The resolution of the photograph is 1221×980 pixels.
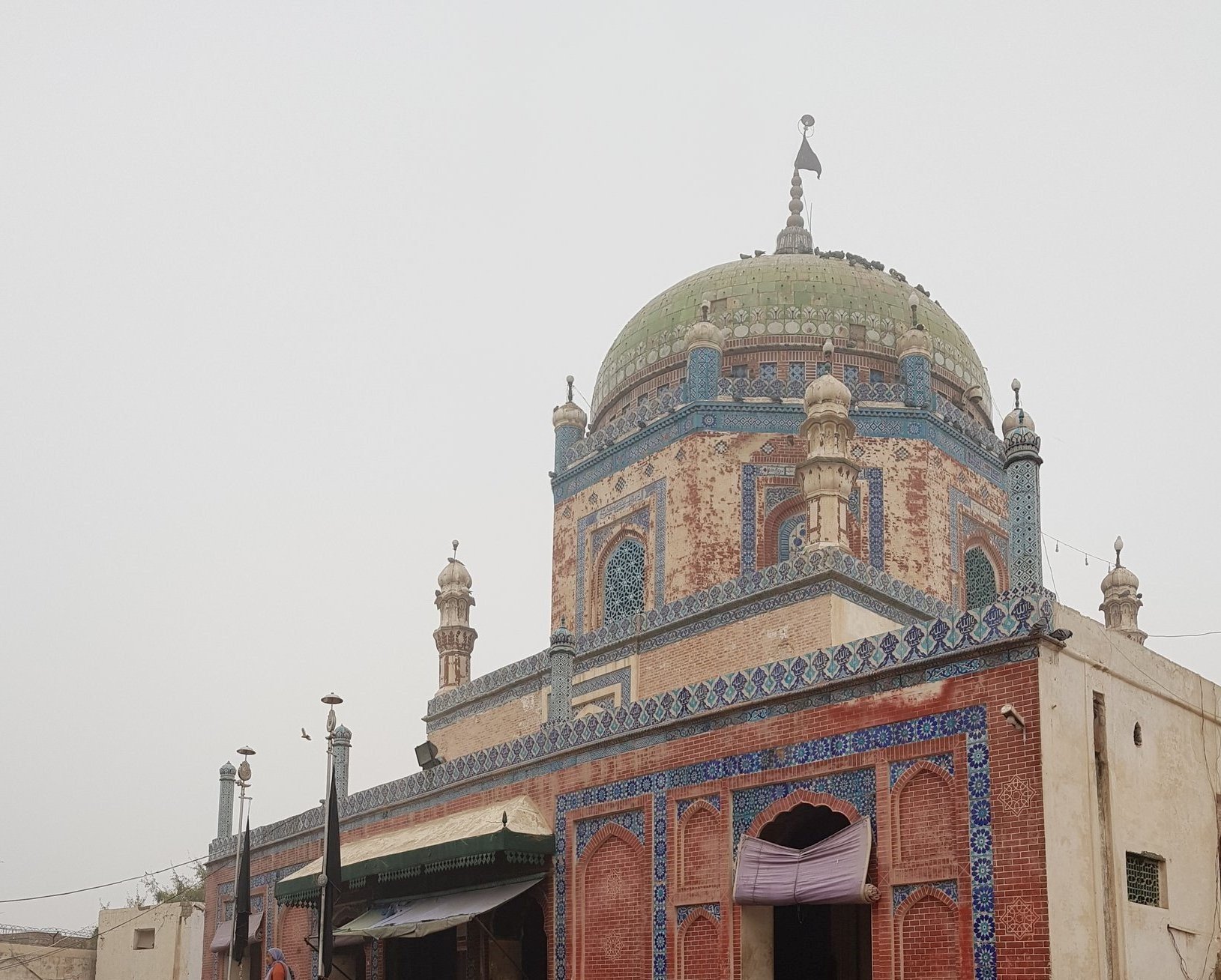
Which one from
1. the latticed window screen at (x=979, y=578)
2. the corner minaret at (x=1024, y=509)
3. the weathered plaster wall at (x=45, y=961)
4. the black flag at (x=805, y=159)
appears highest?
the black flag at (x=805, y=159)

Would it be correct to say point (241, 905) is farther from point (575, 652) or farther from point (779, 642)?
point (779, 642)

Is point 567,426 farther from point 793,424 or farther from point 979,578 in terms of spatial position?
point 979,578

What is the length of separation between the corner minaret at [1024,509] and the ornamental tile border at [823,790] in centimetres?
146

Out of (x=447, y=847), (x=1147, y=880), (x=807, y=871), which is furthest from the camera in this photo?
(x=447, y=847)

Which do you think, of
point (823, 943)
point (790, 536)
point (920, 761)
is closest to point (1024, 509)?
point (920, 761)

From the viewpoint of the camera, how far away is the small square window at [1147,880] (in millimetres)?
13055

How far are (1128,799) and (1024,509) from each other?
2831 millimetres

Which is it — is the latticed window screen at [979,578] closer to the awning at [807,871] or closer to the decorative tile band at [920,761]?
the awning at [807,871]

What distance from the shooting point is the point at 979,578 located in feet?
72.6

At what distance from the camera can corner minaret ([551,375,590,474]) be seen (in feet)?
82.6

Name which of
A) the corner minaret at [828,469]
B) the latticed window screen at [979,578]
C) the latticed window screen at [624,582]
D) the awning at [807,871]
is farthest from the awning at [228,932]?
the latticed window screen at [979,578]

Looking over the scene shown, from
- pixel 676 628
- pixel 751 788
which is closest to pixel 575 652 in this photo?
pixel 676 628

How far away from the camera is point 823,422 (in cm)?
1953

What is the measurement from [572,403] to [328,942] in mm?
11412
